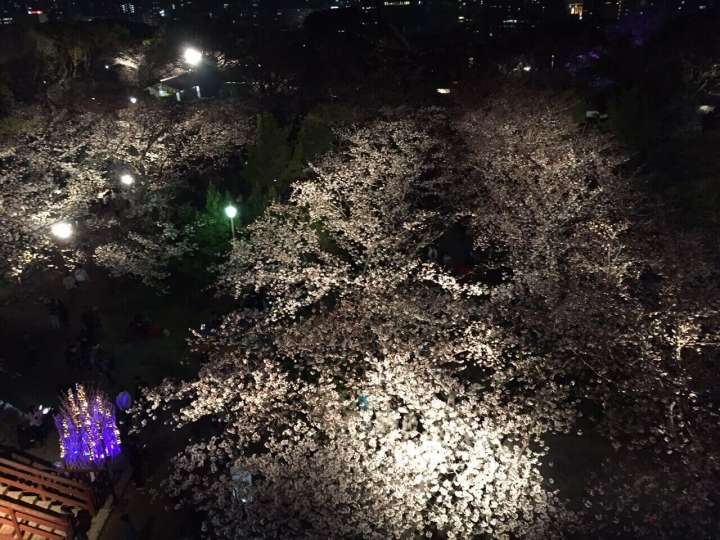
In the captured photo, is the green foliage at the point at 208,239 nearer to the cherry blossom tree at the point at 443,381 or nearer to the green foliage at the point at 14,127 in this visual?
the cherry blossom tree at the point at 443,381

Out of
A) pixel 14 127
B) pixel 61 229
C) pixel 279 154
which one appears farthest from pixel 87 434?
pixel 279 154

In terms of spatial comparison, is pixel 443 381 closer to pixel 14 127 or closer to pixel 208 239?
pixel 208 239

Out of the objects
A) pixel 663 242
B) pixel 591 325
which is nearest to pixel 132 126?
pixel 591 325

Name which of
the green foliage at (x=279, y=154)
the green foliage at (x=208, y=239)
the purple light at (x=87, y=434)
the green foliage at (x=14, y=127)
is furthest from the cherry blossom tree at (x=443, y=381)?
the green foliage at (x=14, y=127)

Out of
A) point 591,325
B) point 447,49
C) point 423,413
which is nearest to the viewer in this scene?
point 423,413

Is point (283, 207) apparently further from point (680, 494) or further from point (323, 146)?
point (680, 494)
